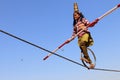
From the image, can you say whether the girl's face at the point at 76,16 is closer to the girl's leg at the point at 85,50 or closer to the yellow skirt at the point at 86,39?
the yellow skirt at the point at 86,39

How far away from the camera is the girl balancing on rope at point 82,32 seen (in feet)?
47.3

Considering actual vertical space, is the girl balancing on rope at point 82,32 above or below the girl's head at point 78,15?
below

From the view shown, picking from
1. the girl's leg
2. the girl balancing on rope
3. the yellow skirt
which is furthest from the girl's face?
the girl's leg

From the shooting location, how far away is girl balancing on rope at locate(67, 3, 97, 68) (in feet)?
47.3

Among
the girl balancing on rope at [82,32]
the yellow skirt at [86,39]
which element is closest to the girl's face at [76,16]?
the girl balancing on rope at [82,32]

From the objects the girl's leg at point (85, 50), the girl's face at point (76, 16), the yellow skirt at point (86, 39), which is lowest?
the girl's leg at point (85, 50)

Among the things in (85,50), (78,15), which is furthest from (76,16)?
(85,50)

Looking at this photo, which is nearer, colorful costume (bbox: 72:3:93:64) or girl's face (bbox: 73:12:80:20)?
colorful costume (bbox: 72:3:93:64)

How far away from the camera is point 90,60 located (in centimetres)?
1495

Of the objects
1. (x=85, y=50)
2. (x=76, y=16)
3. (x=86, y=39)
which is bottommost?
(x=85, y=50)

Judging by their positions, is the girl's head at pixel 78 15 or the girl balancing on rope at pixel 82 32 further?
the girl's head at pixel 78 15

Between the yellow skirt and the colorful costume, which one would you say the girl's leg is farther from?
the yellow skirt

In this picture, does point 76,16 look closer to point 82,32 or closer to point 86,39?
point 82,32

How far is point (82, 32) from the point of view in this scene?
1450 cm
